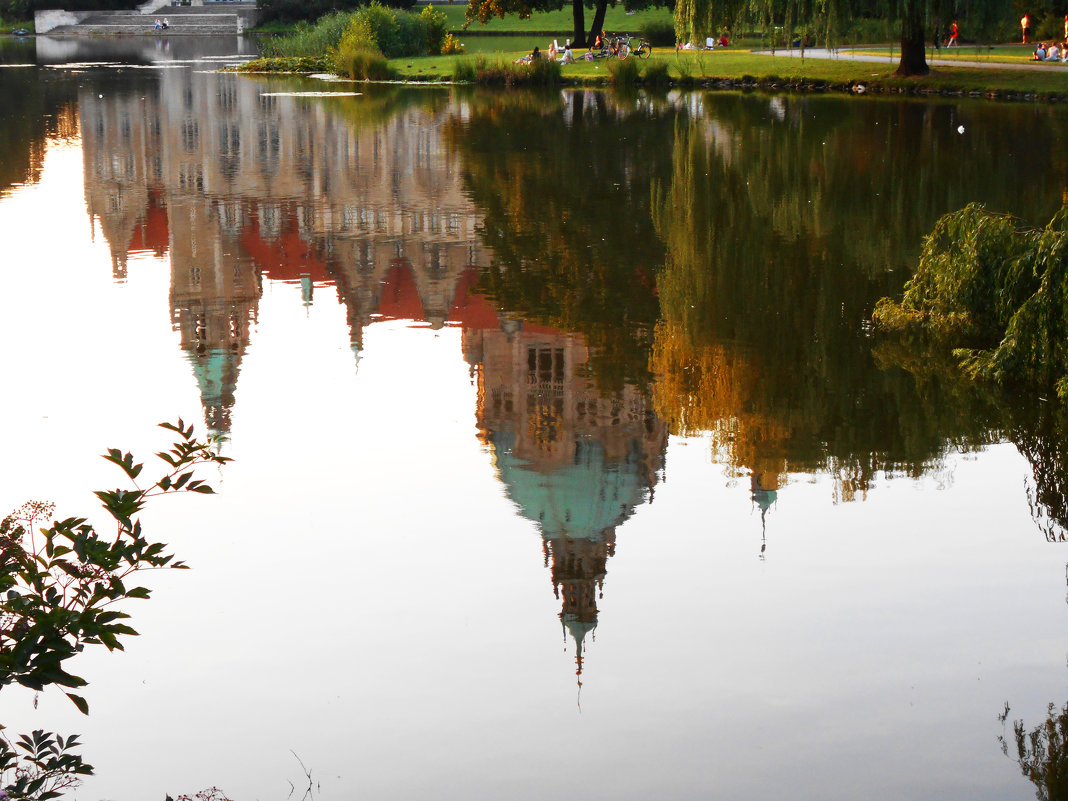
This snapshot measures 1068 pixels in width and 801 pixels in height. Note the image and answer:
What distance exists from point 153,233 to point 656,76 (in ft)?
115

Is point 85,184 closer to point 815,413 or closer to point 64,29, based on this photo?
point 815,413

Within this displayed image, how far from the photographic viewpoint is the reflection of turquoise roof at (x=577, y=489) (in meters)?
10.4

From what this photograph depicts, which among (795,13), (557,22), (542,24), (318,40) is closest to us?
(795,13)

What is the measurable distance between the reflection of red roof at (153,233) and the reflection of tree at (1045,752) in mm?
16535

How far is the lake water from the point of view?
24.2ft

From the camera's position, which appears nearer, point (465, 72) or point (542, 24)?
point (465, 72)

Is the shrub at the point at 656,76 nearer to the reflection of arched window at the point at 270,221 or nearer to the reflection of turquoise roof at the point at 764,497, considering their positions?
the reflection of arched window at the point at 270,221

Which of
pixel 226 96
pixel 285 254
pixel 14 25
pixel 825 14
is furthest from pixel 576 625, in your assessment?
pixel 14 25

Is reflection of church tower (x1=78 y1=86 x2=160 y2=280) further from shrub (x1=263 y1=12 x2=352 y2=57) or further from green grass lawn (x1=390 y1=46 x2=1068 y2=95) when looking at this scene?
shrub (x1=263 y1=12 x2=352 y2=57)

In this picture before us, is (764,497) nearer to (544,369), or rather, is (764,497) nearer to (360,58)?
(544,369)

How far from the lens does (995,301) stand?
50.0 ft

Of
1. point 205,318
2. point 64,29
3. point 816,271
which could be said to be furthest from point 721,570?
point 64,29

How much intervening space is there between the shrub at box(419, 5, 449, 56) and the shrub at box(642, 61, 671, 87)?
18.5m

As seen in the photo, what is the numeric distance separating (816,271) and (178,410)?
9.22m
